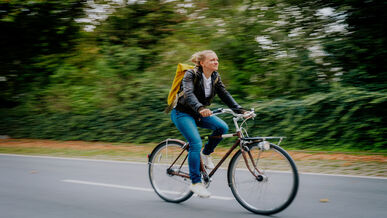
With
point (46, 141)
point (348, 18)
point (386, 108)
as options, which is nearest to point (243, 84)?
point (348, 18)

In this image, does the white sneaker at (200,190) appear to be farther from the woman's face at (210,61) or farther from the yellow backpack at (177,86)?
the woman's face at (210,61)

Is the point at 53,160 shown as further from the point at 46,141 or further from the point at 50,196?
the point at 46,141

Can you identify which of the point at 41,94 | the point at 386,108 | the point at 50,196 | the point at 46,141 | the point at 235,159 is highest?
the point at 235,159

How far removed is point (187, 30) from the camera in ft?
→ 49.6

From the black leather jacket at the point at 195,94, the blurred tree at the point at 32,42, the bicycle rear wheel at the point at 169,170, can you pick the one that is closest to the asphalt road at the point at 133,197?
the bicycle rear wheel at the point at 169,170

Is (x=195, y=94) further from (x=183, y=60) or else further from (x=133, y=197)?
(x=183, y=60)

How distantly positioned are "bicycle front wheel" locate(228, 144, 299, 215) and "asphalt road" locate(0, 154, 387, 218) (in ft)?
0.52

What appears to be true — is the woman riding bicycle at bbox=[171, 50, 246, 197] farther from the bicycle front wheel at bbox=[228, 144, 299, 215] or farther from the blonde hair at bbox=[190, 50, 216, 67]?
the bicycle front wheel at bbox=[228, 144, 299, 215]

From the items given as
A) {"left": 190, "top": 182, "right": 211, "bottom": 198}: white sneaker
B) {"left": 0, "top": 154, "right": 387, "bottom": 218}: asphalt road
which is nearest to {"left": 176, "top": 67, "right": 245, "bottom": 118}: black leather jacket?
{"left": 190, "top": 182, "right": 211, "bottom": 198}: white sneaker

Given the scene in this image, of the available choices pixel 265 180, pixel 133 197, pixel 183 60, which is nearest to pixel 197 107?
pixel 265 180

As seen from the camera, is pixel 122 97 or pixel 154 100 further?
pixel 122 97

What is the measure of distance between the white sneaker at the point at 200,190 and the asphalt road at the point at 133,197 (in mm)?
222

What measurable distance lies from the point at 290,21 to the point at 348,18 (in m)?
1.76

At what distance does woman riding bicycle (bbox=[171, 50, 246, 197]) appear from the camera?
5057 mm
